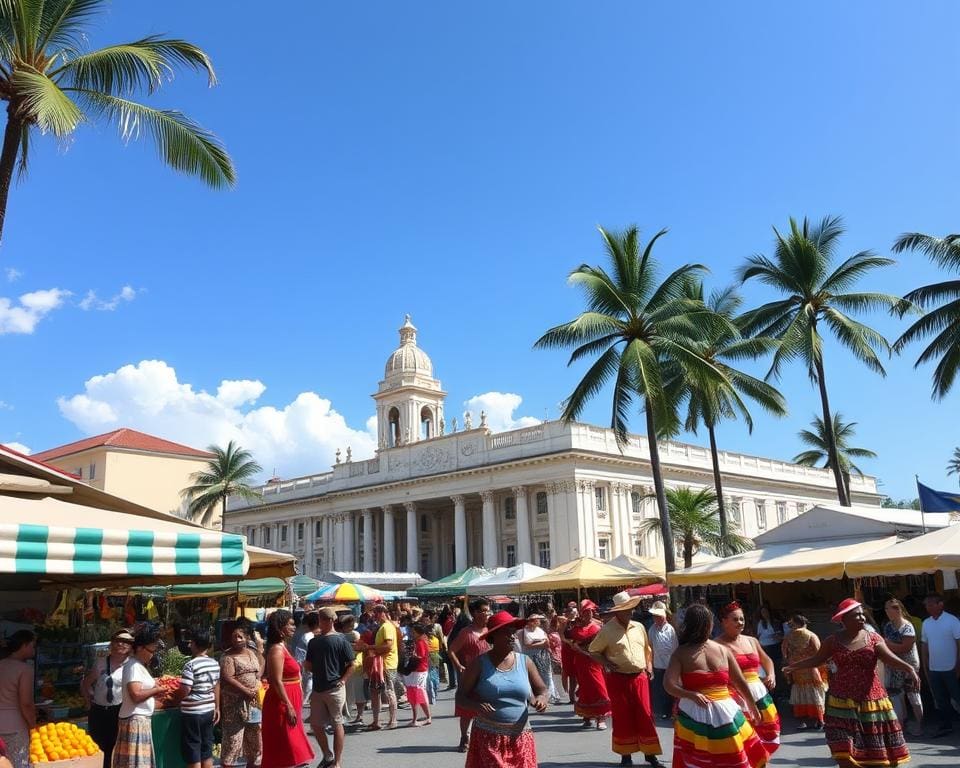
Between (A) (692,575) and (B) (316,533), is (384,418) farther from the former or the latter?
(A) (692,575)

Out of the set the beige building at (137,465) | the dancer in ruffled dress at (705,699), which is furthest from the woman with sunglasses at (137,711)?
the beige building at (137,465)

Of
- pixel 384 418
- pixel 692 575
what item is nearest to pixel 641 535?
pixel 384 418

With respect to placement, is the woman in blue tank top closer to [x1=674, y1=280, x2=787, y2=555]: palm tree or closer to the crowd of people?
the crowd of people

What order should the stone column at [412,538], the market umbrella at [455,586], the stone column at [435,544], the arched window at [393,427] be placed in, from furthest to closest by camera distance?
the stone column at [435,544] → the arched window at [393,427] → the stone column at [412,538] → the market umbrella at [455,586]

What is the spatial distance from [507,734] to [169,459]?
229 ft

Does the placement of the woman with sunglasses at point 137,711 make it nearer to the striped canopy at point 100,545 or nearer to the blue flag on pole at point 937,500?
the striped canopy at point 100,545

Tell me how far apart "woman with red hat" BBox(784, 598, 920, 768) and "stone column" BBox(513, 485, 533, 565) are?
41.5 metres

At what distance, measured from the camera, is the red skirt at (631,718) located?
8883 mm

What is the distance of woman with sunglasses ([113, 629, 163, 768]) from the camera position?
682cm

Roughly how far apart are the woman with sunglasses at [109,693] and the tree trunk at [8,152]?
7.10 m

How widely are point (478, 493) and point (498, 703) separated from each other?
45653mm

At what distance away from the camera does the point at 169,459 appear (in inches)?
2783

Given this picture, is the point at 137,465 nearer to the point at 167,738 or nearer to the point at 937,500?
the point at 937,500

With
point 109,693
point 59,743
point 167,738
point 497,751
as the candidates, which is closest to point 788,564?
point 497,751
